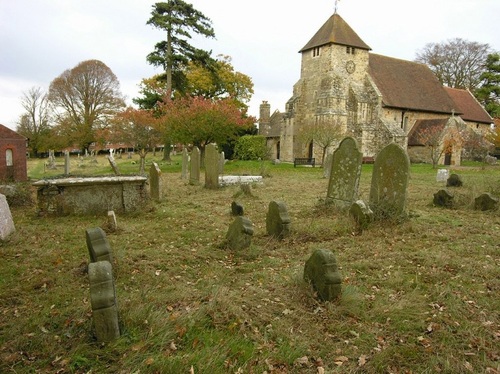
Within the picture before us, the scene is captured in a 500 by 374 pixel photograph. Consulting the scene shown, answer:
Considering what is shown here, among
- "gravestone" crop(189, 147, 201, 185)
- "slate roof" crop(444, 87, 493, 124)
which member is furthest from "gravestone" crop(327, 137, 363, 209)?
"slate roof" crop(444, 87, 493, 124)

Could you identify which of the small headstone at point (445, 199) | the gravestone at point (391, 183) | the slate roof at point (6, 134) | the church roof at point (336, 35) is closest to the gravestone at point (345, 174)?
the gravestone at point (391, 183)

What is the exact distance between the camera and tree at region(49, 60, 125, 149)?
1515 inches

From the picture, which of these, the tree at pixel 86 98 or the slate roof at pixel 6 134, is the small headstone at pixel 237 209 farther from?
the tree at pixel 86 98

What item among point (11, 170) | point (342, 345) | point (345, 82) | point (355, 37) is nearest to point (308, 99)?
point (345, 82)

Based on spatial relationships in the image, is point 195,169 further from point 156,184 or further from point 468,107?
point 468,107

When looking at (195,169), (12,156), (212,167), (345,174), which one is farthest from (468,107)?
(12,156)

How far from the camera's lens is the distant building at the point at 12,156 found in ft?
46.3

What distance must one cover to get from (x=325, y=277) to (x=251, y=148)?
2730cm

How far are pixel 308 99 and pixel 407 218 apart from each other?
2542cm

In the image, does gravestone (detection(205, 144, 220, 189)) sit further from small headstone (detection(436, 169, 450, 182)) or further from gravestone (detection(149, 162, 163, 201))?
small headstone (detection(436, 169, 450, 182))

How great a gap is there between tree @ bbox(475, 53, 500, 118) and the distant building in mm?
47806

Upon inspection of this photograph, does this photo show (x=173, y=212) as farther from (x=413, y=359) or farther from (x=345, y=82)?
(x=345, y=82)

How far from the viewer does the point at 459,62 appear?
151ft

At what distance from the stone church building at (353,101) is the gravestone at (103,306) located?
2411 centimetres
